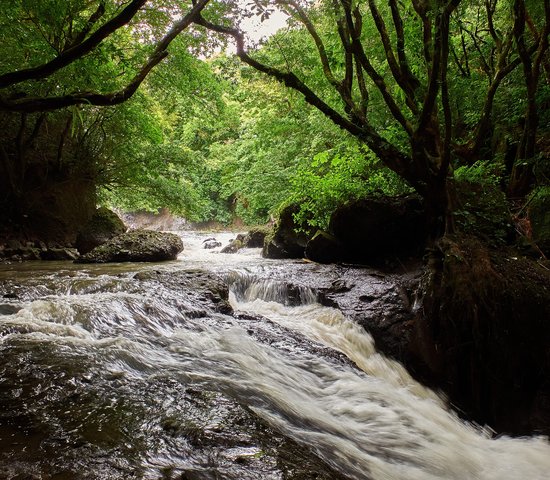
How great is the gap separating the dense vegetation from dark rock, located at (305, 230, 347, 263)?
576 millimetres

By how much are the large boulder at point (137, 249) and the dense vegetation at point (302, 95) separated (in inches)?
66.2

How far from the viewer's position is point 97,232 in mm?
9961

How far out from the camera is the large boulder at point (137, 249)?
7941 millimetres

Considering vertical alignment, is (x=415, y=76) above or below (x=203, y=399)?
above

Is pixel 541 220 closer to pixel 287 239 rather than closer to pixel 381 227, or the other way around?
pixel 381 227

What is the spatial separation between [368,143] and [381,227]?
1.83 meters

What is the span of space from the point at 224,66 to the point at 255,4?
2149mm

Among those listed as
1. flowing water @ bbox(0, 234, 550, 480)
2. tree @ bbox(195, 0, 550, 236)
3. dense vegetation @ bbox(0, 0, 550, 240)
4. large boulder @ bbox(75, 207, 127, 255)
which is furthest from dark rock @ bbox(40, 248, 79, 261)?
tree @ bbox(195, 0, 550, 236)

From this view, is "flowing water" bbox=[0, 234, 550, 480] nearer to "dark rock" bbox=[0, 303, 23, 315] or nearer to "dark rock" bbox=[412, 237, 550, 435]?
"dark rock" bbox=[0, 303, 23, 315]

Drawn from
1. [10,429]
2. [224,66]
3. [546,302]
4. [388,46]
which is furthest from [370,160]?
[10,429]

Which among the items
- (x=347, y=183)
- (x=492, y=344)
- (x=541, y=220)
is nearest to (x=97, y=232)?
(x=347, y=183)

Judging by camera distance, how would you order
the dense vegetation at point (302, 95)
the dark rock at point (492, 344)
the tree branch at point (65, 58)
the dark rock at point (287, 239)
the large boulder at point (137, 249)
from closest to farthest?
1. the tree branch at point (65, 58)
2. the dark rock at point (492, 344)
3. the dense vegetation at point (302, 95)
4. the large boulder at point (137, 249)
5. the dark rock at point (287, 239)

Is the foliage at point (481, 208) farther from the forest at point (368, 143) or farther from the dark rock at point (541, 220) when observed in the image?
the dark rock at point (541, 220)

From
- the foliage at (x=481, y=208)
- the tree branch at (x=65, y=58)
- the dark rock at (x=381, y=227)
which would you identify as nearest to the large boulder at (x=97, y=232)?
the dark rock at (x=381, y=227)
